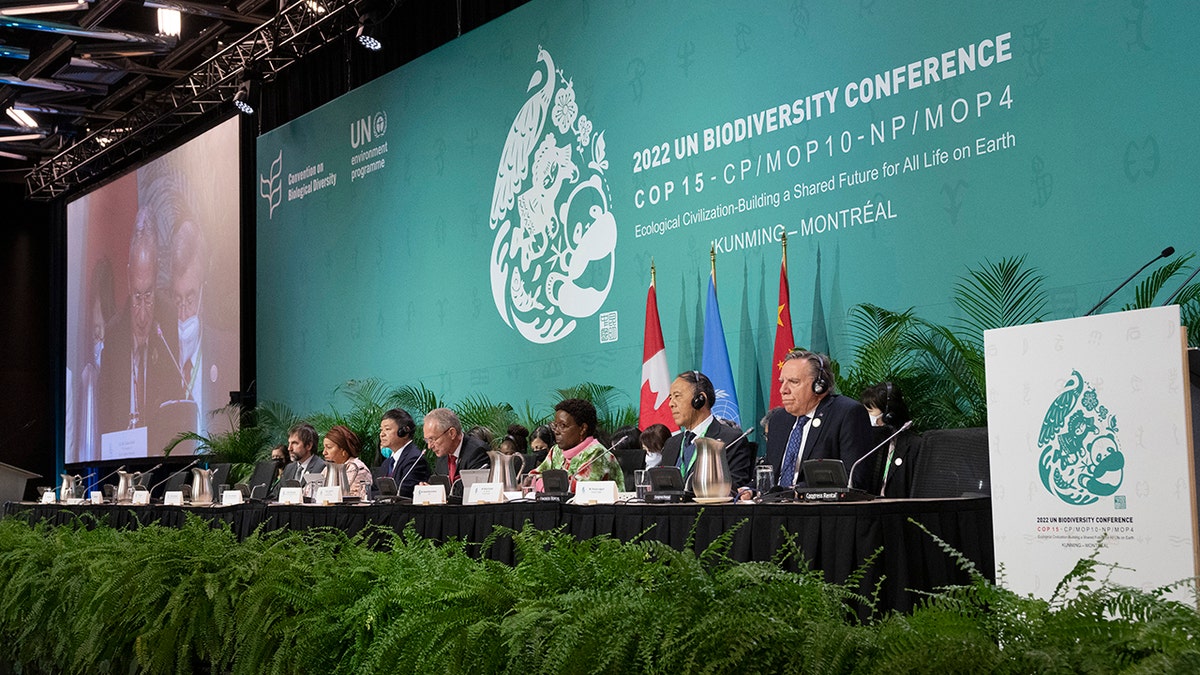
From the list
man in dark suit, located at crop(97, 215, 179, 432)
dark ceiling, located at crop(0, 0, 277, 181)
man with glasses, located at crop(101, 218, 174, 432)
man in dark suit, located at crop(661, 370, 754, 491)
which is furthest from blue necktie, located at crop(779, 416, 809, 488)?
man with glasses, located at crop(101, 218, 174, 432)

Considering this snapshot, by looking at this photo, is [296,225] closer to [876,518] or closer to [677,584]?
[876,518]

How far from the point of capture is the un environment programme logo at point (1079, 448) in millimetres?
2623

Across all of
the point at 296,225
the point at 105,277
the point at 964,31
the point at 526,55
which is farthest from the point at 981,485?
the point at 105,277

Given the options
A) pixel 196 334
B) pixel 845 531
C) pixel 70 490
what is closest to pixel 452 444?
pixel 70 490

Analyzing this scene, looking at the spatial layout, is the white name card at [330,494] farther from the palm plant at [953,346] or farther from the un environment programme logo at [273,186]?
the un environment programme logo at [273,186]

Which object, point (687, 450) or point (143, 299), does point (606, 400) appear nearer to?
point (687, 450)

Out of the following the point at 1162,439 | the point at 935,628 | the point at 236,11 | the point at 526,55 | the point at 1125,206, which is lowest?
the point at 935,628

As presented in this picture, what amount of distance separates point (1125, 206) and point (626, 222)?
289 cm

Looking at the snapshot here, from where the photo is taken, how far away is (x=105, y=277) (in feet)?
41.2

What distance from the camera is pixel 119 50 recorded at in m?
10.2

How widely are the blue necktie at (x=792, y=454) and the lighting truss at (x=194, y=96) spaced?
18.1 ft

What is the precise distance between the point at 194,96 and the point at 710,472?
818cm

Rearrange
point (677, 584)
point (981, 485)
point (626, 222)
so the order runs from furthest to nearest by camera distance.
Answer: point (626, 222) → point (981, 485) → point (677, 584)

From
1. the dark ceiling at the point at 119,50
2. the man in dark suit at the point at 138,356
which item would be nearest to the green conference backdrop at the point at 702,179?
the dark ceiling at the point at 119,50
